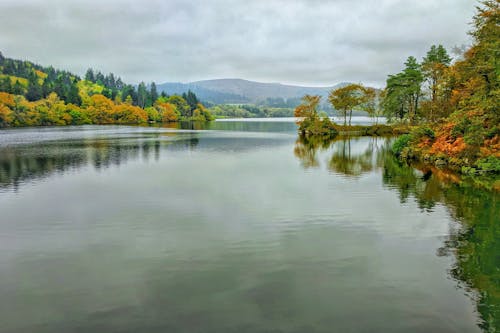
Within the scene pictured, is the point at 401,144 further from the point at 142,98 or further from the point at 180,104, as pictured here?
the point at 142,98

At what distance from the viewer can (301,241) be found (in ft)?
47.0

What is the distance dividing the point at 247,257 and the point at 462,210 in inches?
519

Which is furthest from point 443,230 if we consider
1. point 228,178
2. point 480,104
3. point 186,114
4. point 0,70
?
point 0,70

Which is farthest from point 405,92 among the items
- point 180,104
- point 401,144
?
point 180,104

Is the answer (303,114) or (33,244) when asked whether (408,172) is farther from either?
(303,114)

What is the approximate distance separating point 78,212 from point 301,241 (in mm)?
11826

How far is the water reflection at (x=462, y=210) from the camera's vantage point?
34.2ft

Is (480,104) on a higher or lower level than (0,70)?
lower

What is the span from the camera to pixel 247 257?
12766 mm

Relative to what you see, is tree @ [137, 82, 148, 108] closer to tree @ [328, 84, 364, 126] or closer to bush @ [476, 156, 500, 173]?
tree @ [328, 84, 364, 126]

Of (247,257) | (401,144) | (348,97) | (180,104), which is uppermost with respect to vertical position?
(180,104)

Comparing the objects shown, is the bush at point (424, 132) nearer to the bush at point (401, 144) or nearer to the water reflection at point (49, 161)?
the bush at point (401, 144)

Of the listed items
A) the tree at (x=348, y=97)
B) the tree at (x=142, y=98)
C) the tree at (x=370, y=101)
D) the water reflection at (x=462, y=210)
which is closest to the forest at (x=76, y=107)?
the tree at (x=142, y=98)

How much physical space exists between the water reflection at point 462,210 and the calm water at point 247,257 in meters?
0.08
